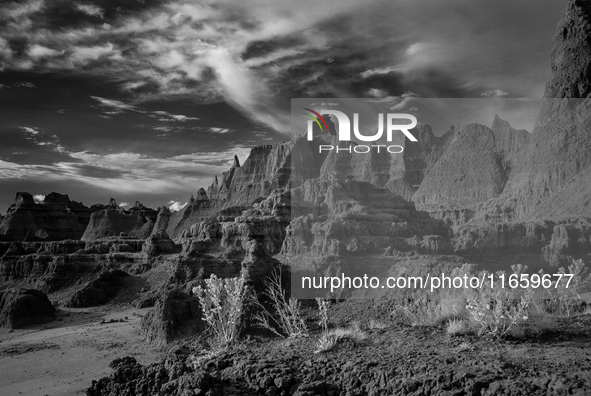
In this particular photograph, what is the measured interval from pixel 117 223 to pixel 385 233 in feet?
263

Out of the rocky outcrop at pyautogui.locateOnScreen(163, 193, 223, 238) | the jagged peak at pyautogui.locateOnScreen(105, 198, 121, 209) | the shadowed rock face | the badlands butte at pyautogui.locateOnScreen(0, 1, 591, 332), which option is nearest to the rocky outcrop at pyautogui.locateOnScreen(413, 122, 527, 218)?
the shadowed rock face

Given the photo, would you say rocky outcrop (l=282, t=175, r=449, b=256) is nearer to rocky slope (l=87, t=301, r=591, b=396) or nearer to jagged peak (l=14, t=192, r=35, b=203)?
rocky slope (l=87, t=301, r=591, b=396)

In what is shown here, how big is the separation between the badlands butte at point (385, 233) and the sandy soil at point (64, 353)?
1597 millimetres

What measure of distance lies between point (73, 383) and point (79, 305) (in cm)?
2951

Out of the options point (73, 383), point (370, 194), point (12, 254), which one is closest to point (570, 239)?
point (370, 194)

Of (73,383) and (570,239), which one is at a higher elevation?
(570,239)

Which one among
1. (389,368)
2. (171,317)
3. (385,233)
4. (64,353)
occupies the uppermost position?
(385,233)

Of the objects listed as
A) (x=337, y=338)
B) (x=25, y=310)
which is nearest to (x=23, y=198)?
(x=25, y=310)

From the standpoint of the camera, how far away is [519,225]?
47.3 m

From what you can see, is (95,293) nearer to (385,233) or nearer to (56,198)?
(385,233)

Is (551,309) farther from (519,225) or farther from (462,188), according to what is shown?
(462,188)

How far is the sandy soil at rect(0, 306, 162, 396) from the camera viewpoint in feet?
54.0

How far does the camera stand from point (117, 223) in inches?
4269

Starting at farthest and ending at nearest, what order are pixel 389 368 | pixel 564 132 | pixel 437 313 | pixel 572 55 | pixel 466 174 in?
pixel 466 174, pixel 572 55, pixel 564 132, pixel 437 313, pixel 389 368
